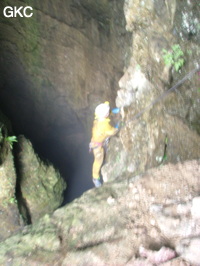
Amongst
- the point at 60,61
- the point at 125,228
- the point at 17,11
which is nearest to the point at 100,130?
the point at 125,228

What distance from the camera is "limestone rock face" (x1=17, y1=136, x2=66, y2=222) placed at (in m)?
6.14

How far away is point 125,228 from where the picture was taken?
9.54 feet

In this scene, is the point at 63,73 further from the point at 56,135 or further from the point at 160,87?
the point at 160,87

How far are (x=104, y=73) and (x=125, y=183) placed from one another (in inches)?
161

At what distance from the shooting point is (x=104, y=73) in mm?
6887

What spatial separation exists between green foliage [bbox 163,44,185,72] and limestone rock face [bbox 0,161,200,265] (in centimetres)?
179

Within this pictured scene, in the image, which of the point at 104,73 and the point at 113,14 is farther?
A: the point at 104,73

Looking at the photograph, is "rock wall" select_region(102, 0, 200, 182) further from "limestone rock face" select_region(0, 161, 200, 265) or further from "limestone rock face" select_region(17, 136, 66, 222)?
"limestone rock face" select_region(17, 136, 66, 222)

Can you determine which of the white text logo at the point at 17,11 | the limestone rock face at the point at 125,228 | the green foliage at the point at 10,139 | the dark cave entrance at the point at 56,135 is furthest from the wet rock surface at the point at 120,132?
the dark cave entrance at the point at 56,135

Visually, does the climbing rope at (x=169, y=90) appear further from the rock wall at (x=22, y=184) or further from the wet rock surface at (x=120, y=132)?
the rock wall at (x=22, y=184)

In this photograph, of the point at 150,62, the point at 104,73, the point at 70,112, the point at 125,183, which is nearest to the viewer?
the point at 125,183

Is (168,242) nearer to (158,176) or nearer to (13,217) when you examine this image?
(158,176)

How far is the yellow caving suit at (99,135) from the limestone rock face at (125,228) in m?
1.91

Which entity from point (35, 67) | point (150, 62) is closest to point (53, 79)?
point (35, 67)
